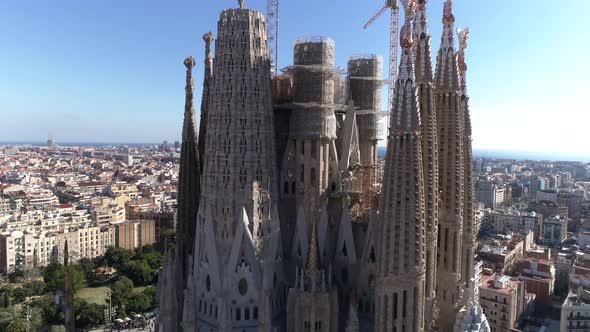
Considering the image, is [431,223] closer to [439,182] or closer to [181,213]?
[439,182]

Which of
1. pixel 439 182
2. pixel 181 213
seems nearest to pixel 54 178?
pixel 181 213

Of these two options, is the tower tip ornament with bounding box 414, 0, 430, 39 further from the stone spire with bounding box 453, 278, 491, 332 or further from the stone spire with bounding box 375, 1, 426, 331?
the stone spire with bounding box 453, 278, 491, 332

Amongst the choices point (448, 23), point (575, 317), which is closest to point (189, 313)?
point (448, 23)

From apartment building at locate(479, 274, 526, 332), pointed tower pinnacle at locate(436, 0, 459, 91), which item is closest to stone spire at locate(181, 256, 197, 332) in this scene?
pointed tower pinnacle at locate(436, 0, 459, 91)

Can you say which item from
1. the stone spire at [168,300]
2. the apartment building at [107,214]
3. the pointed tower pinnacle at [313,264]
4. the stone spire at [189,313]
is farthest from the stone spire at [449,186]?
the apartment building at [107,214]

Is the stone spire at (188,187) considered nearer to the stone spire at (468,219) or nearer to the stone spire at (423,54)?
the stone spire at (423,54)

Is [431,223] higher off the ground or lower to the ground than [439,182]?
lower

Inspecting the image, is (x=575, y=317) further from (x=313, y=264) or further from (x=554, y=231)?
(x=554, y=231)
